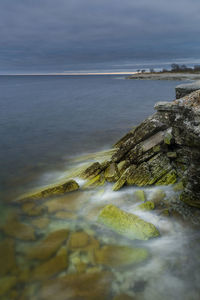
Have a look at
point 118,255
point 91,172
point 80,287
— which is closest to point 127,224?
point 118,255

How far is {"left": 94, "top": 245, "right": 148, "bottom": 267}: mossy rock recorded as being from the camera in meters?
6.64

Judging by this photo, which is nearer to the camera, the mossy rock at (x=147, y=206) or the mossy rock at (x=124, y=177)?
the mossy rock at (x=147, y=206)

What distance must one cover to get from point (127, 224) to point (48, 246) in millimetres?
2704

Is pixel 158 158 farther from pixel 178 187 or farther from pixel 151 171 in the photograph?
pixel 178 187

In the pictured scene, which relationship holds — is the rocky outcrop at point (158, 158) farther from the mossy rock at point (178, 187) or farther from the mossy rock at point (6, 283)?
the mossy rock at point (6, 283)

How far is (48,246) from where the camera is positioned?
24.1ft

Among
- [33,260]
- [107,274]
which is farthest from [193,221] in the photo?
[33,260]

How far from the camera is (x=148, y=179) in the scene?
10.2m

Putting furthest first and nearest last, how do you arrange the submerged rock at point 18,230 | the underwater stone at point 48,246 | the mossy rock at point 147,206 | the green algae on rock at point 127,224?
the mossy rock at point 147,206, the submerged rock at point 18,230, the green algae on rock at point 127,224, the underwater stone at point 48,246

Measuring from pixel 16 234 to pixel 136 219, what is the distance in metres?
4.28

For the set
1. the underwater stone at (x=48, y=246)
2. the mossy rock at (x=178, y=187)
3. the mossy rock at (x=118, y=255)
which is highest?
the mossy rock at (x=178, y=187)

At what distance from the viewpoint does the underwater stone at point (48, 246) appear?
7020 millimetres

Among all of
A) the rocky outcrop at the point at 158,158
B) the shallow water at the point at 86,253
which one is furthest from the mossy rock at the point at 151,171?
the shallow water at the point at 86,253

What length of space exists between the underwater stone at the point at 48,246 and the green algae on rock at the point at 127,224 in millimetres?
1470
